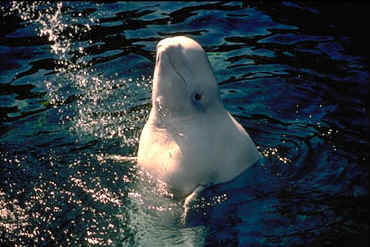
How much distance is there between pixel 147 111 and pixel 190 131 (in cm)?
227

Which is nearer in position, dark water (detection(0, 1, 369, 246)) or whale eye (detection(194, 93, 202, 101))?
dark water (detection(0, 1, 369, 246))

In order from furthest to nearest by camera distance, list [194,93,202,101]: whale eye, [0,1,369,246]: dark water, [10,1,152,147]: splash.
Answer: [10,1,152,147]: splash, [194,93,202,101]: whale eye, [0,1,369,246]: dark water

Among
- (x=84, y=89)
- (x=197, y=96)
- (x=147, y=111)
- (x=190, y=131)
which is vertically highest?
(x=197, y=96)

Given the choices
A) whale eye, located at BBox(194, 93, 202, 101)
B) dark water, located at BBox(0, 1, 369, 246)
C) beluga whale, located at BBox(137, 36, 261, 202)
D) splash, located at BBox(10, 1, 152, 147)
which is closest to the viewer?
dark water, located at BBox(0, 1, 369, 246)

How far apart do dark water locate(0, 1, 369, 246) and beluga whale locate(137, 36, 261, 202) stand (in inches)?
10.6

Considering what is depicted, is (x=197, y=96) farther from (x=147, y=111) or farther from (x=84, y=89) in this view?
(x=84, y=89)

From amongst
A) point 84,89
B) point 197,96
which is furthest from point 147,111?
point 197,96

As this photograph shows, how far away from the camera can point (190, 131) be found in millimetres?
5844

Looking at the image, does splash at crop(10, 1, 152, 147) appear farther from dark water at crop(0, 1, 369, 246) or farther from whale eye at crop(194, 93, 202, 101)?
whale eye at crop(194, 93, 202, 101)

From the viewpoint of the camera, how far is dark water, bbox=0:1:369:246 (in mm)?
5543

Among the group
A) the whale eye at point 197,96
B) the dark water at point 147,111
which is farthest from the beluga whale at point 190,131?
the dark water at point 147,111

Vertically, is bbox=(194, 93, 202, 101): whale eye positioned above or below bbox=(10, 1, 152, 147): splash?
above

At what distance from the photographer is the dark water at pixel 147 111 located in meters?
5.54

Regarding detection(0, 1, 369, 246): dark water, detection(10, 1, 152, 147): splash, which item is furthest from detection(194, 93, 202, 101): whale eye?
detection(10, 1, 152, 147): splash
